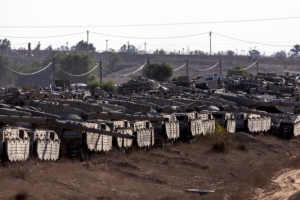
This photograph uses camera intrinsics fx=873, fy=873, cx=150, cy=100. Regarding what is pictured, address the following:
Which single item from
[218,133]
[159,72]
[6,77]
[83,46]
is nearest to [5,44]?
[83,46]

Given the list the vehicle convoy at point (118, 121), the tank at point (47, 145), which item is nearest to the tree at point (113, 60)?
the vehicle convoy at point (118, 121)

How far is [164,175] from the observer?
26.6 meters

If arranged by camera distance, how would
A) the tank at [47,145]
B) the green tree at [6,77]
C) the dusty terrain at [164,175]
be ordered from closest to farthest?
the dusty terrain at [164,175] → the tank at [47,145] → the green tree at [6,77]

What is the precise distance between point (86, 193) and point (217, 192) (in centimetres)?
389

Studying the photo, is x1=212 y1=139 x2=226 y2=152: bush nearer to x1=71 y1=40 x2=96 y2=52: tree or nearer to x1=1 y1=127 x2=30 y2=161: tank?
x1=1 y1=127 x2=30 y2=161: tank

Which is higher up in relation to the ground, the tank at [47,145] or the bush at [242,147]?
the tank at [47,145]

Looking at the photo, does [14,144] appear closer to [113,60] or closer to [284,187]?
[284,187]

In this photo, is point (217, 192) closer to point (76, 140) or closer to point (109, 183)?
point (109, 183)

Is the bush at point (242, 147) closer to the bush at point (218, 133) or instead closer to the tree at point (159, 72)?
the bush at point (218, 133)

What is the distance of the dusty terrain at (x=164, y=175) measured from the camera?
875 inches

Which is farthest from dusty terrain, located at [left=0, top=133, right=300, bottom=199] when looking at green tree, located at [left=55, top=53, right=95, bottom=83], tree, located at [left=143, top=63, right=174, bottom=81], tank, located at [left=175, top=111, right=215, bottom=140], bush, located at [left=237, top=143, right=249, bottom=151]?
green tree, located at [left=55, top=53, right=95, bottom=83]

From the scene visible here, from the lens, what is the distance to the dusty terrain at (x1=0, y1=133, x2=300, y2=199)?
22.2m

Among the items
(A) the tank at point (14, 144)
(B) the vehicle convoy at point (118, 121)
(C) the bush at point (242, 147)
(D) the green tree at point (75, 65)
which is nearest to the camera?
(A) the tank at point (14, 144)

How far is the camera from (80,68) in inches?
3930
